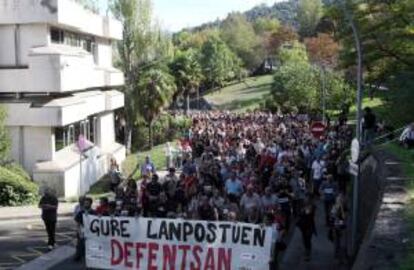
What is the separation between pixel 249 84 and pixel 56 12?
92588mm

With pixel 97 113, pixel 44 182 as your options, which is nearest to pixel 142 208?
pixel 44 182

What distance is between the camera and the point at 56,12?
33.2 meters

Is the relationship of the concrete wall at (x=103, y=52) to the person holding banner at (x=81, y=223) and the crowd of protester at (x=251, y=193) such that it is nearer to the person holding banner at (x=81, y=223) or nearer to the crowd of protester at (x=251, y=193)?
the crowd of protester at (x=251, y=193)

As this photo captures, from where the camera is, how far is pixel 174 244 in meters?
13.2

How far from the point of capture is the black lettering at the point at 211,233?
13016 mm

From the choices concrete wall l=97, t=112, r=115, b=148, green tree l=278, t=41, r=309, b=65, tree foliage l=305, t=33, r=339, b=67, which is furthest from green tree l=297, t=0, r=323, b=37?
concrete wall l=97, t=112, r=115, b=148

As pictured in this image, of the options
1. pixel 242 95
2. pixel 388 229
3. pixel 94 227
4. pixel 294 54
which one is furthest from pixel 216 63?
pixel 388 229

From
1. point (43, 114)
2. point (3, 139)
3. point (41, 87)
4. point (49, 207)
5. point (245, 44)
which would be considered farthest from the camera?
point (245, 44)

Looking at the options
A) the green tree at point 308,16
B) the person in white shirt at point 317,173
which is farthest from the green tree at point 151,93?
the green tree at point 308,16

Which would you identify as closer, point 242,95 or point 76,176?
point 76,176

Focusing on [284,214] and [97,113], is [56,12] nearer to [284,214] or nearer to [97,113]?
[97,113]

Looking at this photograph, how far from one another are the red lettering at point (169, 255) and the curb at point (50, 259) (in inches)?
190

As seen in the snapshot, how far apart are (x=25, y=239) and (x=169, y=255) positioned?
9132mm

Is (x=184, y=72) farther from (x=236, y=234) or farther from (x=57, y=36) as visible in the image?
(x=236, y=234)
